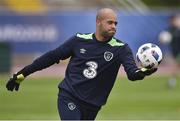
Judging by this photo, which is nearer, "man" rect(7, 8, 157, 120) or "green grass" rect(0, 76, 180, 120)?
"man" rect(7, 8, 157, 120)

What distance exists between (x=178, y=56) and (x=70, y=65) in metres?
16.2

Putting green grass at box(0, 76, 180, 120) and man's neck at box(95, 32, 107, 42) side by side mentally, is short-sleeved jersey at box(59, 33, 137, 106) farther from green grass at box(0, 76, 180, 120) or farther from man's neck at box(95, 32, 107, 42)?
green grass at box(0, 76, 180, 120)

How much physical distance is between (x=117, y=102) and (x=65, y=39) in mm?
12552

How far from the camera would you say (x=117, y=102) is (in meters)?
20.4

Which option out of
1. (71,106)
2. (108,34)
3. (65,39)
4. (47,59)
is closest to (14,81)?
(47,59)

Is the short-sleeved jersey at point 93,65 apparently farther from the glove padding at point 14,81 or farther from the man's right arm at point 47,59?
the glove padding at point 14,81

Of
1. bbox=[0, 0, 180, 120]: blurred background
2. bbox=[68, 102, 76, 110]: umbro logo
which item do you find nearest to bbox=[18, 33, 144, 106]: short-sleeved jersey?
bbox=[68, 102, 76, 110]: umbro logo

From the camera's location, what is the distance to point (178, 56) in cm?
2602

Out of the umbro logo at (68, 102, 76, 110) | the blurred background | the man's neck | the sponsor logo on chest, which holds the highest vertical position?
the man's neck

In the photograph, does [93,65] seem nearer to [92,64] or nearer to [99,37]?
[92,64]

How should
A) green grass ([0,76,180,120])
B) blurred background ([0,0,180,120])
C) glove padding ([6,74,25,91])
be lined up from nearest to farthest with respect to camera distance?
glove padding ([6,74,25,91]), green grass ([0,76,180,120]), blurred background ([0,0,180,120])

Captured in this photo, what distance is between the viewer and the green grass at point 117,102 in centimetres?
1714

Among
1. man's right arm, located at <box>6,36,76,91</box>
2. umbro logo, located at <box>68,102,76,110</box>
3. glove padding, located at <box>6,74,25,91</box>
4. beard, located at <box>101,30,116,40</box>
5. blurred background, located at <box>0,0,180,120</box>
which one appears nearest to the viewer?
beard, located at <box>101,30,116,40</box>

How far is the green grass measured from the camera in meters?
17.1
